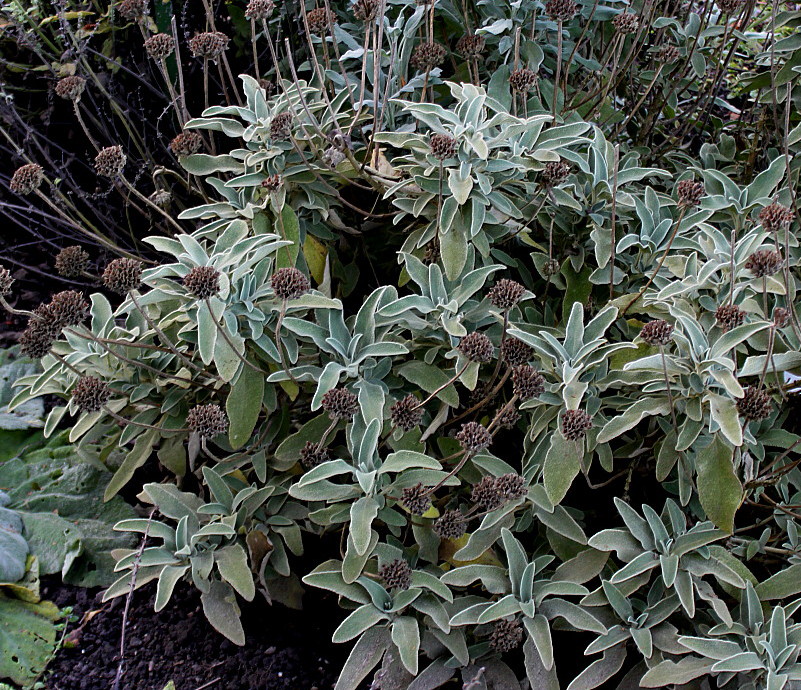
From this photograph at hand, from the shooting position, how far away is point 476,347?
1875 millimetres

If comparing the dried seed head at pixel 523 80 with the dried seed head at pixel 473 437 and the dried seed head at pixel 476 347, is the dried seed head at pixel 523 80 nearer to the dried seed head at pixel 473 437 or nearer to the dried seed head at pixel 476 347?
the dried seed head at pixel 476 347

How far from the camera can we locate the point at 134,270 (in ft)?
6.39

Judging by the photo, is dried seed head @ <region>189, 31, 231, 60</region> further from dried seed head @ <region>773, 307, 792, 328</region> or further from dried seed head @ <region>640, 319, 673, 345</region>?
dried seed head @ <region>773, 307, 792, 328</region>

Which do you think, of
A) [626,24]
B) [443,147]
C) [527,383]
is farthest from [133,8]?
[527,383]

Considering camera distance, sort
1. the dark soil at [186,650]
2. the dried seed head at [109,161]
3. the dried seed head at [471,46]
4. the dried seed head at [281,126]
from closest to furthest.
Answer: the dark soil at [186,650]
the dried seed head at [281,126]
the dried seed head at [109,161]
the dried seed head at [471,46]

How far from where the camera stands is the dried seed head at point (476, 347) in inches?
73.9

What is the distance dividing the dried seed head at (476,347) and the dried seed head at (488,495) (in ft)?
0.92

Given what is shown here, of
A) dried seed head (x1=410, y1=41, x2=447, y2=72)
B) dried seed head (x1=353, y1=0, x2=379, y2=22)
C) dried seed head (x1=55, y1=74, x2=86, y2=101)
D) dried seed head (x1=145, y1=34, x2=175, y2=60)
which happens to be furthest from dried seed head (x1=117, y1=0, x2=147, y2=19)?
dried seed head (x1=410, y1=41, x2=447, y2=72)

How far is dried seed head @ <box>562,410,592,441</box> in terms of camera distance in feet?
5.78

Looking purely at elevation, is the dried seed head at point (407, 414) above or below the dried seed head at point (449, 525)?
above

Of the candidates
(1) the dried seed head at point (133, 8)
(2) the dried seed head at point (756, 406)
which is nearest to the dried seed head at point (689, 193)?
(2) the dried seed head at point (756, 406)

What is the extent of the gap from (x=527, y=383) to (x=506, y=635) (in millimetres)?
581

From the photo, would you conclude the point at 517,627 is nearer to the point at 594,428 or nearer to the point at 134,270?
the point at 594,428

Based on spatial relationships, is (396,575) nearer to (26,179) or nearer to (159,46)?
(26,179)
